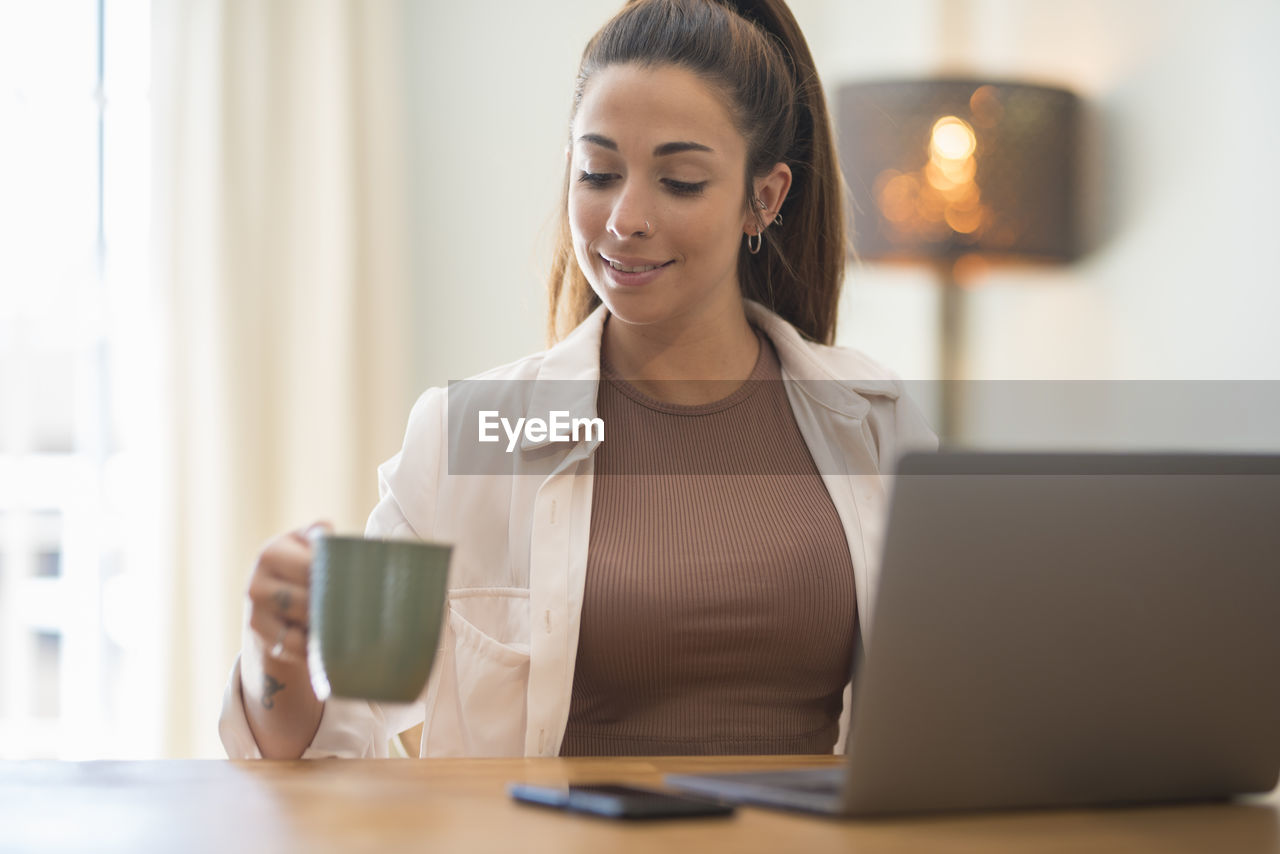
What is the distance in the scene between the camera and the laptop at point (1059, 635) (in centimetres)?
64

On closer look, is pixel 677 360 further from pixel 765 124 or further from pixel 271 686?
pixel 271 686

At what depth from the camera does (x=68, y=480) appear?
2625 mm

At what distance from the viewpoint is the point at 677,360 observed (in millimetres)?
1486

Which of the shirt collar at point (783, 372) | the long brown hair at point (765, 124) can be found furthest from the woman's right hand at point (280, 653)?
the long brown hair at point (765, 124)

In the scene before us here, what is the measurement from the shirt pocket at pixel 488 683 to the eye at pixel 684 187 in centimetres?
46

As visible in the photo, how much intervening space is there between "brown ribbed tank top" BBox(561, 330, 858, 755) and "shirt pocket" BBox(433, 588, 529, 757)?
0.06m

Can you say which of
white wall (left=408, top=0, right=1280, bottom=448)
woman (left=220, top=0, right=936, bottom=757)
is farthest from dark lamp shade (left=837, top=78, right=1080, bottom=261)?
woman (left=220, top=0, right=936, bottom=757)

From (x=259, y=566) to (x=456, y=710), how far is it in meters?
0.47

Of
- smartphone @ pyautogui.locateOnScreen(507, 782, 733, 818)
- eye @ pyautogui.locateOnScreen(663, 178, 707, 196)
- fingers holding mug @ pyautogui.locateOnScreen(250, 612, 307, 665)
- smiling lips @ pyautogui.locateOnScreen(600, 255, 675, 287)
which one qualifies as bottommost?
smartphone @ pyautogui.locateOnScreen(507, 782, 733, 818)

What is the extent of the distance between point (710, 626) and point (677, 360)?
38cm

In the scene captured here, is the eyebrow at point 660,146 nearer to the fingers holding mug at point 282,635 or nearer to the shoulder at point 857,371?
the shoulder at point 857,371

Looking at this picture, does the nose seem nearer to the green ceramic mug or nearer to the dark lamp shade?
the green ceramic mug

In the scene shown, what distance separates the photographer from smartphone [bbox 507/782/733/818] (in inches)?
26.8

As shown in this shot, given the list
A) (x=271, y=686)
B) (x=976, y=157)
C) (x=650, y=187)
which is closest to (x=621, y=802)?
(x=271, y=686)
